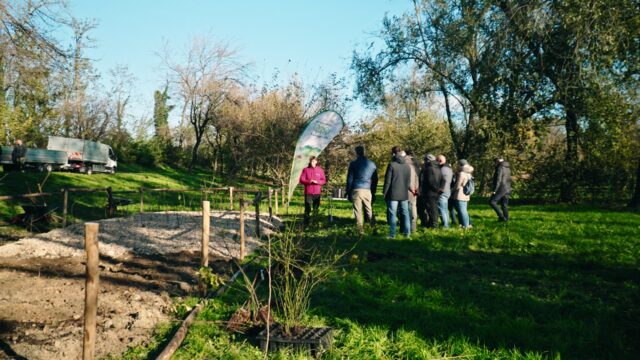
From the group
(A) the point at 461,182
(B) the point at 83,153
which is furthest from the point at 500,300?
(B) the point at 83,153

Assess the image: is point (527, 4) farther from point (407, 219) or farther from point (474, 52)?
point (407, 219)

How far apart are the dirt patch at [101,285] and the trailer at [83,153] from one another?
19.0m

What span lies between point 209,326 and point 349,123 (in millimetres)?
19859

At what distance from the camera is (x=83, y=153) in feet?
96.0

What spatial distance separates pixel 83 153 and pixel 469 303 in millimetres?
29558

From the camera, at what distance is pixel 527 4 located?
14461 millimetres

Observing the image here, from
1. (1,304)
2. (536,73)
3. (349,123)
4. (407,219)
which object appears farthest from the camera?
(349,123)

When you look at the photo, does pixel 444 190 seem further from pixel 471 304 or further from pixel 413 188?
pixel 471 304

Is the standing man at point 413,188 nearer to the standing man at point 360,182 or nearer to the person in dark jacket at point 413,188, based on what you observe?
the person in dark jacket at point 413,188

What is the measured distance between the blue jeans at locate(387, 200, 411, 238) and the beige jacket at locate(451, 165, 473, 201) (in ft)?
5.56

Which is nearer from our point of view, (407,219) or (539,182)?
(407,219)

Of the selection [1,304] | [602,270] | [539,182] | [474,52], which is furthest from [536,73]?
[1,304]

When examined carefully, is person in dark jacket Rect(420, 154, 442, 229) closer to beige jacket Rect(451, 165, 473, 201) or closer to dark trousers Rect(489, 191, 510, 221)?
beige jacket Rect(451, 165, 473, 201)

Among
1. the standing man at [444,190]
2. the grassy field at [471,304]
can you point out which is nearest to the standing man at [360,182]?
the grassy field at [471,304]
